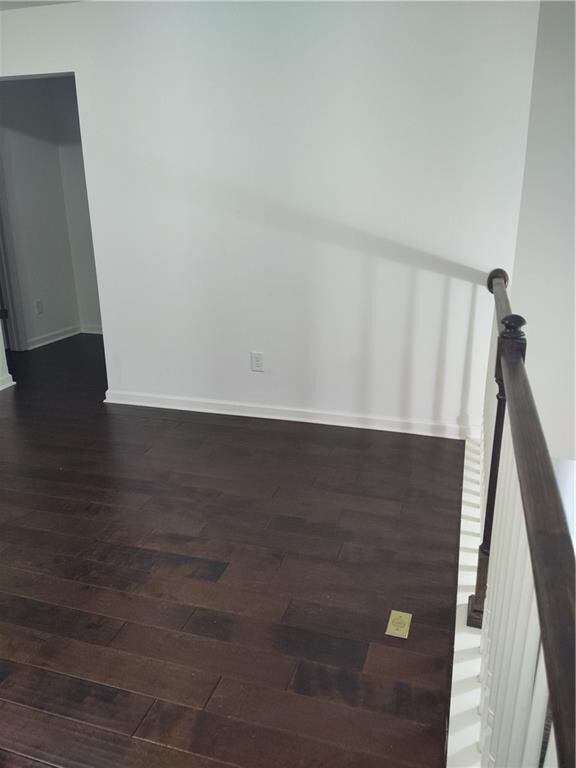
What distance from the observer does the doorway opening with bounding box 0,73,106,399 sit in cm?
499

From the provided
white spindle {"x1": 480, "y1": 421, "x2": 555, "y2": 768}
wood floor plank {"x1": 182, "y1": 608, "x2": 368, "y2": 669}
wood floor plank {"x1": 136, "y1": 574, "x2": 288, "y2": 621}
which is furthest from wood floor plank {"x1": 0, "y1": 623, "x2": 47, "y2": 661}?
white spindle {"x1": 480, "y1": 421, "x2": 555, "y2": 768}

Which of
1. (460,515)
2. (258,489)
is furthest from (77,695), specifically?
(460,515)

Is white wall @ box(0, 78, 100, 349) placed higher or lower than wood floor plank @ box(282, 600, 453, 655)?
higher

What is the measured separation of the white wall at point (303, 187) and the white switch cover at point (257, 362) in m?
0.05

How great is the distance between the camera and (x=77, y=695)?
1667 millimetres

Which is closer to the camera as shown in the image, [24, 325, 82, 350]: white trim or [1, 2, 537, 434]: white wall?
[1, 2, 537, 434]: white wall

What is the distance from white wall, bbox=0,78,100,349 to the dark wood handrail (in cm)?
507

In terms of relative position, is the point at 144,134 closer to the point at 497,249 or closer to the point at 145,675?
the point at 497,249

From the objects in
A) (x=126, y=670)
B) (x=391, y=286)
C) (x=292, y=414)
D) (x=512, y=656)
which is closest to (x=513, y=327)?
(x=512, y=656)

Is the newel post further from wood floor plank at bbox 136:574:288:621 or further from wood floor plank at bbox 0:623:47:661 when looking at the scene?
wood floor plank at bbox 0:623:47:661

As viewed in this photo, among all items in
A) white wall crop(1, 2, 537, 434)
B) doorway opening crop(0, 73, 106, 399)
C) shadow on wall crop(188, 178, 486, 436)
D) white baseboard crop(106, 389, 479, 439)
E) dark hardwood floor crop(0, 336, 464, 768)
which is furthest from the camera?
doorway opening crop(0, 73, 106, 399)

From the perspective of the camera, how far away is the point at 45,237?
543 centimetres

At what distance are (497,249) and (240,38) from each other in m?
1.81

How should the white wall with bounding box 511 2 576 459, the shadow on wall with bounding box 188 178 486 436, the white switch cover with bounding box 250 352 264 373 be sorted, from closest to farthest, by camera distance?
1. the white wall with bounding box 511 2 576 459
2. the shadow on wall with bounding box 188 178 486 436
3. the white switch cover with bounding box 250 352 264 373
